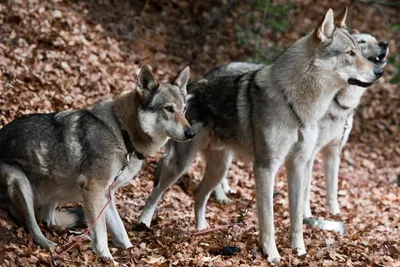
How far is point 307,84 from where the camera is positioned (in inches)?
272

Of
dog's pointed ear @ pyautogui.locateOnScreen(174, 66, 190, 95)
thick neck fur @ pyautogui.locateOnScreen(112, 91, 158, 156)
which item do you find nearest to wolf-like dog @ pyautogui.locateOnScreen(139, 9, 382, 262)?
dog's pointed ear @ pyautogui.locateOnScreen(174, 66, 190, 95)

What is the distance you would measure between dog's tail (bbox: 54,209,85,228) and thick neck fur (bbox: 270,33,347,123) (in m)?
2.59

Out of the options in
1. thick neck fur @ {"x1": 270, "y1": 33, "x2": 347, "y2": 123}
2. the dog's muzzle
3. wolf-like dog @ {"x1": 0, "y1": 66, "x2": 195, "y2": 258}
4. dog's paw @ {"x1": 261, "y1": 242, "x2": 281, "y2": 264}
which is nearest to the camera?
wolf-like dog @ {"x1": 0, "y1": 66, "x2": 195, "y2": 258}

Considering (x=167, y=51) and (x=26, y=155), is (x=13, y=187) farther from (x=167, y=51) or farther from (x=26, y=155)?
(x=167, y=51)

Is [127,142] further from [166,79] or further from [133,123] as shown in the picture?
[166,79]

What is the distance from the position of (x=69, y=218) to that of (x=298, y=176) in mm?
2577

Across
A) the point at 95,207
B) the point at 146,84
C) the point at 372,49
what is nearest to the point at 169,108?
the point at 146,84

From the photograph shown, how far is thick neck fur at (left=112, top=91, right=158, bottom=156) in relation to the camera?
6457mm

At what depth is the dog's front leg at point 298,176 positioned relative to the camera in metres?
6.96

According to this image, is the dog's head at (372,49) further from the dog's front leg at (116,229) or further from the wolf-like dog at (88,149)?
the dog's front leg at (116,229)

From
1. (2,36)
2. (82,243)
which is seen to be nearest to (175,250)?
(82,243)

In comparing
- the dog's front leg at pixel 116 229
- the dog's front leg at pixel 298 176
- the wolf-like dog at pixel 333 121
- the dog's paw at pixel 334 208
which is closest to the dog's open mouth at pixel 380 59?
the wolf-like dog at pixel 333 121

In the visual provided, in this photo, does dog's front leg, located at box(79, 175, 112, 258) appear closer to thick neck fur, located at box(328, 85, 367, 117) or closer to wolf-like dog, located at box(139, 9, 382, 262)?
wolf-like dog, located at box(139, 9, 382, 262)

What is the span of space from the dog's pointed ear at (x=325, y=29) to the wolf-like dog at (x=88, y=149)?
1643 millimetres
